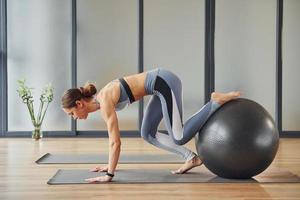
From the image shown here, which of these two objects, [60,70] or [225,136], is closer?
[225,136]

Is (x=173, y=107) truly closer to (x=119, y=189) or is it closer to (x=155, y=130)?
(x=155, y=130)

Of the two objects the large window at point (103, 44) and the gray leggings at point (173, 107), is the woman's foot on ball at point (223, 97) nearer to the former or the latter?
the gray leggings at point (173, 107)

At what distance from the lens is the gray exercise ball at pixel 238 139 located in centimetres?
318

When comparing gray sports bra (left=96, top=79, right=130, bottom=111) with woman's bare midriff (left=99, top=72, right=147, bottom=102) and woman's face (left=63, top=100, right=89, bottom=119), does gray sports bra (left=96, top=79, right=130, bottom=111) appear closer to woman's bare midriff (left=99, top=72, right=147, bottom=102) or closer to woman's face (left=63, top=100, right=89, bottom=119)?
woman's bare midriff (left=99, top=72, right=147, bottom=102)

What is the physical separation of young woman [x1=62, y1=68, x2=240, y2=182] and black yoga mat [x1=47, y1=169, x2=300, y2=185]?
203 mm

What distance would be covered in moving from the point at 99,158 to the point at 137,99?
4.82 feet

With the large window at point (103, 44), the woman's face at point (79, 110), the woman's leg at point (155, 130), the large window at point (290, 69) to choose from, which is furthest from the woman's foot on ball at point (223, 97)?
the large window at point (290, 69)

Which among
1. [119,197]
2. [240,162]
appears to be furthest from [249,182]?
[119,197]

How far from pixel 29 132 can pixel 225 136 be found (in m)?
4.37

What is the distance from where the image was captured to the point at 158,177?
3564mm

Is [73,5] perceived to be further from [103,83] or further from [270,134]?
[270,134]

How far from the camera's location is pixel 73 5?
22.9 ft

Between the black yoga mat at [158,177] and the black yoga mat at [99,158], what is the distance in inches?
21.8

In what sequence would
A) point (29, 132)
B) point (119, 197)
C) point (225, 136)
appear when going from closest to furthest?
point (119, 197)
point (225, 136)
point (29, 132)
